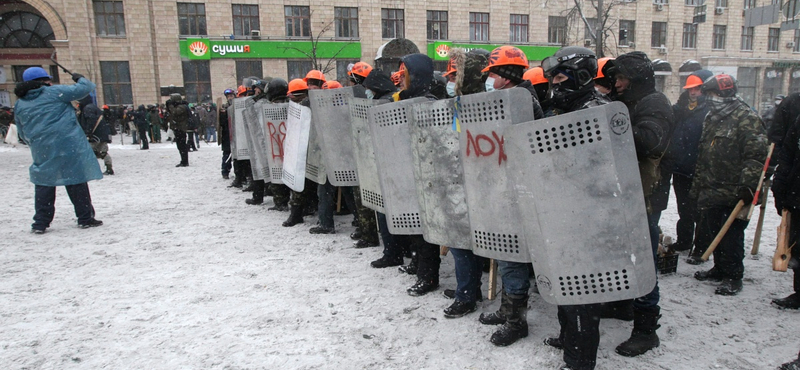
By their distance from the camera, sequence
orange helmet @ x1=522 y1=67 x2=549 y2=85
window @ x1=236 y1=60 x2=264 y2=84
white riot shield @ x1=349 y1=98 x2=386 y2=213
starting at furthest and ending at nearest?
window @ x1=236 y1=60 x2=264 y2=84 → orange helmet @ x1=522 y1=67 x2=549 y2=85 → white riot shield @ x1=349 y1=98 x2=386 y2=213

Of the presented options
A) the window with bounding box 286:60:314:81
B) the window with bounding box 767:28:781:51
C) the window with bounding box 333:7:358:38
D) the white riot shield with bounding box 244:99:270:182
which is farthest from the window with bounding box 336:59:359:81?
the window with bounding box 767:28:781:51

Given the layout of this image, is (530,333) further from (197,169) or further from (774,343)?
(197,169)

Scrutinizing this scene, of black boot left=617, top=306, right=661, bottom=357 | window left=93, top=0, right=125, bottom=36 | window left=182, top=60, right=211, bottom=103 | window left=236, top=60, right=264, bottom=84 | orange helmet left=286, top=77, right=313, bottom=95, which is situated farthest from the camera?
window left=236, top=60, right=264, bottom=84

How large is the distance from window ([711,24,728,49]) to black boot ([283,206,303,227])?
4037 cm

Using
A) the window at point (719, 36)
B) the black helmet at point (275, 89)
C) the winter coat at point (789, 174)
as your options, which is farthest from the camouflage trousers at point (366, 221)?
the window at point (719, 36)

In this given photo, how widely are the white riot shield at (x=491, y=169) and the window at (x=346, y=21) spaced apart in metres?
27.9

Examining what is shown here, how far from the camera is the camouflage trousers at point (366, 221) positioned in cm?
513

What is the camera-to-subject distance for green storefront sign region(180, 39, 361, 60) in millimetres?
26531

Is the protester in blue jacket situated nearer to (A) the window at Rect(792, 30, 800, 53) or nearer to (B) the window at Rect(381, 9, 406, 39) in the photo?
(B) the window at Rect(381, 9, 406, 39)

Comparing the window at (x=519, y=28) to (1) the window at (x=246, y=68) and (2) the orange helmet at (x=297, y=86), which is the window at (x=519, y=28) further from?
(2) the orange helmet at (x=297, y=86)

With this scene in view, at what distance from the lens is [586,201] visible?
221 cm

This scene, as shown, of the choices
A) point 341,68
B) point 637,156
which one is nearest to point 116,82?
point 341,68

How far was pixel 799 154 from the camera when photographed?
3311 mm

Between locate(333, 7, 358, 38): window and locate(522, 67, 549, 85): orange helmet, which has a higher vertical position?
locate(333, 7, 358, 38): window
